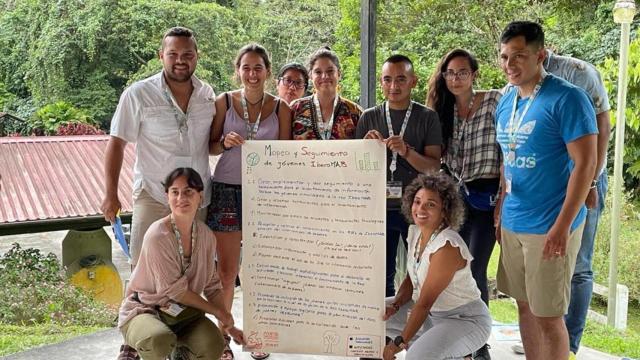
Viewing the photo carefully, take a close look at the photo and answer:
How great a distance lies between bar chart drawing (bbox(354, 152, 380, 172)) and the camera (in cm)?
280

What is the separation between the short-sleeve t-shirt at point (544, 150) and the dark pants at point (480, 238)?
43 cm

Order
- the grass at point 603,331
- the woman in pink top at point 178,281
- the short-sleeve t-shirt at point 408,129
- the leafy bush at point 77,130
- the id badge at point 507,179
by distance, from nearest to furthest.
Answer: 1. the id badge at point 507,179
2. the woman in pink top at point 178,281
3. the short-sleeve t-shirt at point 408,129
4. the grass at point 603,331
5. the leafy bush at point 77,130

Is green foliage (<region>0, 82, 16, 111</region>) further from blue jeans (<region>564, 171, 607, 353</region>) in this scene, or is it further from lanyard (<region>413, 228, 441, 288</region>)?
blue jeans (<region>564, 171, 607, 353</region>)

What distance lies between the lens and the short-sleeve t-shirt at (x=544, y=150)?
2.33m

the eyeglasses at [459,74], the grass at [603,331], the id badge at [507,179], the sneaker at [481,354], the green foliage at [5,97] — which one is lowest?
the grass at [603,331]

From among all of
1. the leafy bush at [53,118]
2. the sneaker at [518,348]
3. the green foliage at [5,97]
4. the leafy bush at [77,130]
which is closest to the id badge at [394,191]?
the sneaker at [518,348]

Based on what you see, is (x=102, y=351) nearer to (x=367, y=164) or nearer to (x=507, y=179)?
(x=367, y=164)

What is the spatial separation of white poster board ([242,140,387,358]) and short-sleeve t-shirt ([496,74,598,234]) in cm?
56

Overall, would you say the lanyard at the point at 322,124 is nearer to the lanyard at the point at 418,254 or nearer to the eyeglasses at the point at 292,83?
the eyeglasses at the point at 292,83

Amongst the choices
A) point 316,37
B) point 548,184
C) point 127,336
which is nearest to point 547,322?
point 548,184

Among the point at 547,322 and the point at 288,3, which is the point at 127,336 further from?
the point at 288,3

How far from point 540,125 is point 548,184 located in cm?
23

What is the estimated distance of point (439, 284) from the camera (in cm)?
259

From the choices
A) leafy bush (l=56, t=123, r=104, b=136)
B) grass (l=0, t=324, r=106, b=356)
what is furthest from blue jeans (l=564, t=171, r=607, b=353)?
leafy bush (l=56, t=123, r=104, b=136)
